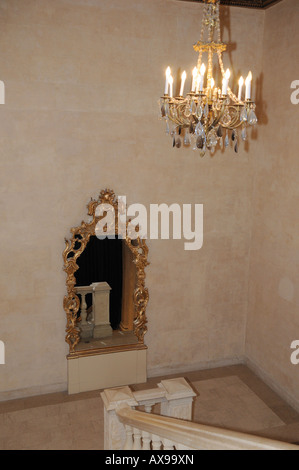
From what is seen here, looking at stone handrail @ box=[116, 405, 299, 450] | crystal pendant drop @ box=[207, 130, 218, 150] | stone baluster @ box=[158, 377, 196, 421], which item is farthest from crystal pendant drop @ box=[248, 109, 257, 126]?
stone baluster @ box=[158, 377, 196, 421]

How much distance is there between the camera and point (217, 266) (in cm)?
628

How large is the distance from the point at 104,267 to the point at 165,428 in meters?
3.33

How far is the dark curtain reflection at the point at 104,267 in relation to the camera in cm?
566

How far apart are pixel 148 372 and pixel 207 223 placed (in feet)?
7.46

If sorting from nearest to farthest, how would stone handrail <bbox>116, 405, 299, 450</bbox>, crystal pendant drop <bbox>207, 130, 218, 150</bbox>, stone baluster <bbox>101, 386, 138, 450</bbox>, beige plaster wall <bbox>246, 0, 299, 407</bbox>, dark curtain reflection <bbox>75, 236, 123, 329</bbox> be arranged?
1. stone handrail <bbox>116, 405, 299, 450</bbox>
2. crystal pendant drop <bbox>207, 130, 218, 150</bbox>
3. stone baluster <bbox>101, 386, 138, 450</bbox>
4. beige plaster wall <bbox>246, 0, 299, 407</bbox>
5. dark curtain reflection <bbox>75, 236, 123, 329</bbox>

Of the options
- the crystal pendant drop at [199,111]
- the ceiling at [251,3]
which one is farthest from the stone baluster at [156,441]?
the ceiling at [251,3]

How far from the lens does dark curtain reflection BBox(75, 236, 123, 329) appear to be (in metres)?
5.66

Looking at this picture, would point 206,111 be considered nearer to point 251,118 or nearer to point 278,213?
point 251,118

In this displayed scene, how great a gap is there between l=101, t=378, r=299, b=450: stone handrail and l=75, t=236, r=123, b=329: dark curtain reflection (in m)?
2.25

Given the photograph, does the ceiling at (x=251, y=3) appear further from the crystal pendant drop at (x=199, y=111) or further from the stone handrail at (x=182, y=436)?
the stone handrail at (x=182, y=436)

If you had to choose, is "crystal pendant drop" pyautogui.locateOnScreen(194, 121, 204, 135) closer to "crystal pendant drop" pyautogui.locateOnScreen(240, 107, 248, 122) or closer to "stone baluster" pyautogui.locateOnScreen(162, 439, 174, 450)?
"crystal pendant drop" pyautogui.locateOnScreen(240, 107, 248, 122)
